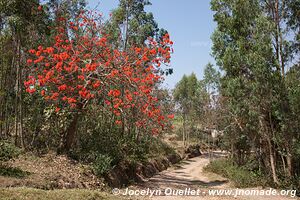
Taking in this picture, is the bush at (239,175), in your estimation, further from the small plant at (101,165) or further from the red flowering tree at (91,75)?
the small plant at (101,165)

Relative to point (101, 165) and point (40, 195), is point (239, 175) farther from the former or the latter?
point (40, 195)

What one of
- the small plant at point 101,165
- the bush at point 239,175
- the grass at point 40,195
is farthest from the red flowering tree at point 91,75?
the bush at point 239,175

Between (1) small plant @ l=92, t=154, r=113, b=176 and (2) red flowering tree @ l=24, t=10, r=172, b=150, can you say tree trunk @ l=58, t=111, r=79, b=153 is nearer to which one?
(2) red flowering tree @ l=24, t=10, r=172, b=150

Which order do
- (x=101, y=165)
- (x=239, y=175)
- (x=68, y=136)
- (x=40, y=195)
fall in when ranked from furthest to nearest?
(x=239, y=175) < (x=68, y=136) < (x=101, y=165) < (x=40, y=195)

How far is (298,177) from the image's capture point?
493 inches

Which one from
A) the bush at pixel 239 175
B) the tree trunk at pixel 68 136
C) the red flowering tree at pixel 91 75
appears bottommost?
the bush at pixel 239 175

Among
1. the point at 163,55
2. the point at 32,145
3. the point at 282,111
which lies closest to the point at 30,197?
the point at 32,145

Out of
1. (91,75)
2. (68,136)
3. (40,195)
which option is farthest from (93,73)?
(40,195)

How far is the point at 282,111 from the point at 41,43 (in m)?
12.3

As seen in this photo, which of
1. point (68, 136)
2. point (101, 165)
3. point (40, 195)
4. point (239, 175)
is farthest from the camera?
point (239, 175)

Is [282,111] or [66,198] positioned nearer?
[66,198]

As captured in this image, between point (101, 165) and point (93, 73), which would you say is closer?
point (101, 165)

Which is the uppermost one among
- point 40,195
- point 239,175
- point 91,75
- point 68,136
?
point 91,75

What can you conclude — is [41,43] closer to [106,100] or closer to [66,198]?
[106,100]
